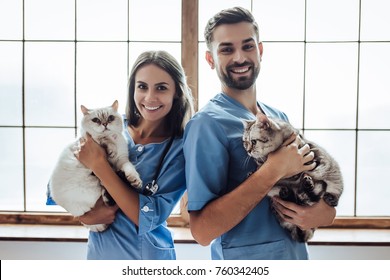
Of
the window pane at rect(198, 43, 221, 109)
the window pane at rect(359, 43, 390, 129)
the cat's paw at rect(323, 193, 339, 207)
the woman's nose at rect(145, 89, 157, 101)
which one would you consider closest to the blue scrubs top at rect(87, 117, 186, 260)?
the woman's nose at rect(145, 89, 157, 101)

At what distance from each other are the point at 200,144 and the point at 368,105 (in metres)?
1.22

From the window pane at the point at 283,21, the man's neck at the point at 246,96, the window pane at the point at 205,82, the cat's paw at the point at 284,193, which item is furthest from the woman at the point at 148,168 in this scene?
the window pane at the point at 283,21

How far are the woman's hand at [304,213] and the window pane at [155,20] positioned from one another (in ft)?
3.56

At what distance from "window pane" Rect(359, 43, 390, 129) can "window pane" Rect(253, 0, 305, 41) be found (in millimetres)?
304

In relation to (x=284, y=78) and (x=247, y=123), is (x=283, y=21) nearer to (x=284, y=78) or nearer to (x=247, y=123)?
(x=284, y=78)

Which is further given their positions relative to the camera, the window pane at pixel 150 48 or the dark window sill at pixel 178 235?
the window pane at pixel 150 48

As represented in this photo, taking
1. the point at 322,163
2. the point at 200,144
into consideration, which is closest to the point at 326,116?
the point at 322,163

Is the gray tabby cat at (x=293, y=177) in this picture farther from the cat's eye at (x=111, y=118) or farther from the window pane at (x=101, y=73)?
the window pane at (x=101, y=73)

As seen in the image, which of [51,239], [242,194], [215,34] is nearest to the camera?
[242,194]

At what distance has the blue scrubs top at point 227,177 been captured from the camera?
1.07 metres

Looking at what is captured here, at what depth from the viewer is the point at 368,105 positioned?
79.0 inches

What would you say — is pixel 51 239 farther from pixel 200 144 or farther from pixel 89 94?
pixel 200 144

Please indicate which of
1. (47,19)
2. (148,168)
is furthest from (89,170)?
(47,19)

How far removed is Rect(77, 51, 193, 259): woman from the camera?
44.4 inches
